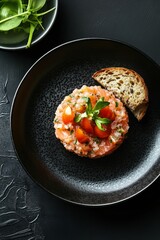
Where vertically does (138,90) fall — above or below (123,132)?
above

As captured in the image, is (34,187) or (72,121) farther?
(34,187)

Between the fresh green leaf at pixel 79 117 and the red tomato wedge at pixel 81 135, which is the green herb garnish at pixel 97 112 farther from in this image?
the red tomato wedge at pixel 81 135

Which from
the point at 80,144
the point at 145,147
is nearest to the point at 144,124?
the point at 145,147

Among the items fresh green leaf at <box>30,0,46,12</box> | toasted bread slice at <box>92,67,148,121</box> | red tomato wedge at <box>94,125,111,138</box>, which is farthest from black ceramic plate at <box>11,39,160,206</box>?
fresh green leaf at <box>30,0,46,12</box>

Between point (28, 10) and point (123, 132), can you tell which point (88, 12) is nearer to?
point (28, 10)

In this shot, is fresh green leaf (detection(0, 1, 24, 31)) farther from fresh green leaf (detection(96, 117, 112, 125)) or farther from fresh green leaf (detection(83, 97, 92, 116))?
fresh green leaf (detection(96, 117, 112, 125))

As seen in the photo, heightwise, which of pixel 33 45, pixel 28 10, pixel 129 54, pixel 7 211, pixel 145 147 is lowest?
pixel 7 211

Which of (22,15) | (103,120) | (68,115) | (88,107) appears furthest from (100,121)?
(22,15)
